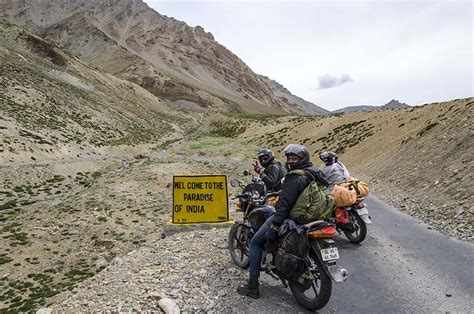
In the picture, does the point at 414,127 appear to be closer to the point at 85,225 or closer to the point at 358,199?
the point at 358,199

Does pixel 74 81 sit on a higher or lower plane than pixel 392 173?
higher

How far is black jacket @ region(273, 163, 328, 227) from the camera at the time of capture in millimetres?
6578

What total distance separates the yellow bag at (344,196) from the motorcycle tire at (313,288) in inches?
148

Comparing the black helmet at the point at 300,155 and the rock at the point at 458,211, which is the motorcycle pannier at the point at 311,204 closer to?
the black helmet at the point at 300,155

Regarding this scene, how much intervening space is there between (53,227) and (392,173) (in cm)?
1883

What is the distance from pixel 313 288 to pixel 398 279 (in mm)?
2795

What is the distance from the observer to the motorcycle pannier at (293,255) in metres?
6.49

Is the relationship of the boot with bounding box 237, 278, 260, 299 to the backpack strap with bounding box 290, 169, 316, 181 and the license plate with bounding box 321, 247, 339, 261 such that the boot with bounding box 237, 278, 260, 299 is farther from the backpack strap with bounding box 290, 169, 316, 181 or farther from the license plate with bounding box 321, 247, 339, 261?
the backpack strap with bounding box 290, 169, 316, 181

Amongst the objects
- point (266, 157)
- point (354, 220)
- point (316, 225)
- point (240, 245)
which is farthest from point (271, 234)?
point (354, 220)

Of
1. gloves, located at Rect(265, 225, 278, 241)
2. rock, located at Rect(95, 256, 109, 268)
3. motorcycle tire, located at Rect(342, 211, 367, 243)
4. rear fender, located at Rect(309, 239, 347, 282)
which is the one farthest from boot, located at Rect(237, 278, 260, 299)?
rock, located at Rect(95, 256, 109, 268)

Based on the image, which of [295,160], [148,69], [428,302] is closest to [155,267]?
[295,160]

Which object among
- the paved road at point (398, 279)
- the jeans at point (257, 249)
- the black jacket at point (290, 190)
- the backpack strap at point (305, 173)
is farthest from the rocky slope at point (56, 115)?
the backpack strap at point (305, 173)

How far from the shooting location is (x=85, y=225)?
17922 millimetres

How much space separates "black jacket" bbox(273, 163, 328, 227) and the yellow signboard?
557 cm
